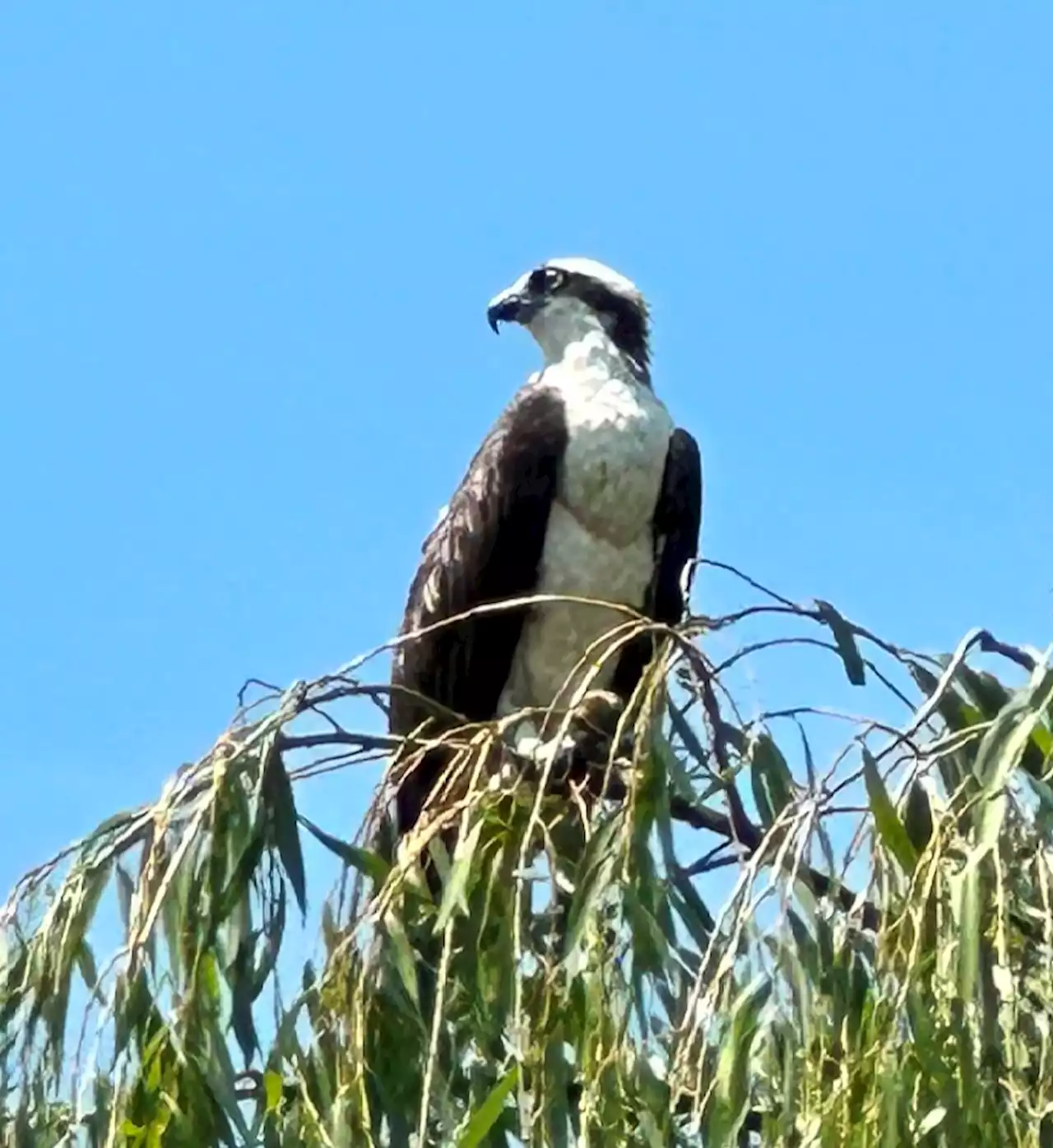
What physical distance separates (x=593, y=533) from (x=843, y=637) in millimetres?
2110

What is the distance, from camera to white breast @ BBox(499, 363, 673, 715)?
541cm

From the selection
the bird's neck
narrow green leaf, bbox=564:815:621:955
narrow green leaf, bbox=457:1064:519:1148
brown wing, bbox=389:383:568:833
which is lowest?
narrow green leaf, bbox=457:1064:519:1148

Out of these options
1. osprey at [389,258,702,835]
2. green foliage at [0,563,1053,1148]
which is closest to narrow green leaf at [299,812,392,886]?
green foliage at [0,563,1053,1148]

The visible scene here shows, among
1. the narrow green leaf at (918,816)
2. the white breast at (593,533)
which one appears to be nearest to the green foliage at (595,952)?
the narrow green leaf at (918,816)

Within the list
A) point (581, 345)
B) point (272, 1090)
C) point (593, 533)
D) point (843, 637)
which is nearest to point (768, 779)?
point (843, 637)

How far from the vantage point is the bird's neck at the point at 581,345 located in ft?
18.5

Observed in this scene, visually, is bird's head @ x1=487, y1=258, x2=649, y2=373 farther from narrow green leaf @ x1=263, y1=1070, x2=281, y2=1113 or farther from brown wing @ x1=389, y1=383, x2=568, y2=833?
narrow green leaf @ x1=263, y1=1070, x2=281, y2=1113

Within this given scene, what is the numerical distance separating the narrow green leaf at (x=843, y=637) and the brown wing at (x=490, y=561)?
2046 millimetres

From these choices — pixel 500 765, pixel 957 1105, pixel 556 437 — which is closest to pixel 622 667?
pixel 556 437

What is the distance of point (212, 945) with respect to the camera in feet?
10.9

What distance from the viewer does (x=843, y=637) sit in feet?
11.0

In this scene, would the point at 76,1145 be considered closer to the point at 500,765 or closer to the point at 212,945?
the point at 212,945

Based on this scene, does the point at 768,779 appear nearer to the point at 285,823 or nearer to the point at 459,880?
the point at 459,880

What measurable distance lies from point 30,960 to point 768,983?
3.07ft
